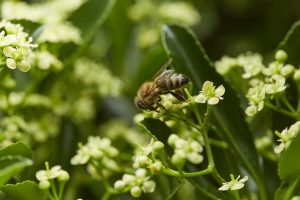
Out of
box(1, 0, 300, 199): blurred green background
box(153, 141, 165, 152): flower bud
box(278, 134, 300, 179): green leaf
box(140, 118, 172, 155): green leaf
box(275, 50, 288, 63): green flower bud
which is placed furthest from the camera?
box(1, 0, 300, 199): blurred green background

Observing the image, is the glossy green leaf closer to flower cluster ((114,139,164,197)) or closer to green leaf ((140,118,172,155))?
green leaf ((140,118,172,155))

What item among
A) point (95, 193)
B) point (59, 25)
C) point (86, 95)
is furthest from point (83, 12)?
point (95, 193)

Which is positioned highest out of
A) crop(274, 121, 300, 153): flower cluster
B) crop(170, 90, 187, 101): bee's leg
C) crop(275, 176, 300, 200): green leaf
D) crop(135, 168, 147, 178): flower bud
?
crop(170, 90, 187, 101): bee's leg

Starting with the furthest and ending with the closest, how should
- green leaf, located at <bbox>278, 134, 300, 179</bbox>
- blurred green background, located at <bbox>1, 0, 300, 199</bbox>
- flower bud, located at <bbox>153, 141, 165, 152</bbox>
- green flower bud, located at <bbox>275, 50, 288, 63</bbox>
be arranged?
blurred green background, located at <bbox>1, 0, 300, 199</bbox> < green flower bud, located at <bbox>275, 50, 288, 63</bbox> < flower bud, located at <bbox>153, 141, 165, 152</bbox> < green leaf, located at <bbox>278, 134, 300, 179</bbox>

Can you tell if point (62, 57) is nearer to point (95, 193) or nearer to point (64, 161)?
point (64, 161)

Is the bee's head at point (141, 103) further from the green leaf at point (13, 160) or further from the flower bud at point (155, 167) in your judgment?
the green leaf at point (13, 160)

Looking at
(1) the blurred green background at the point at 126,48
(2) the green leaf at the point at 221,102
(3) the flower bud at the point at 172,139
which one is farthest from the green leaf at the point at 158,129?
(1) the blurred green background at the point at 126,48

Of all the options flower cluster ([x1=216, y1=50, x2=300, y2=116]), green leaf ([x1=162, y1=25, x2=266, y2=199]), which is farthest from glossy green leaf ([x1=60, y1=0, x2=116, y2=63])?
flower cluster ([x1=216, y1=50, x2=300, y2=116])
